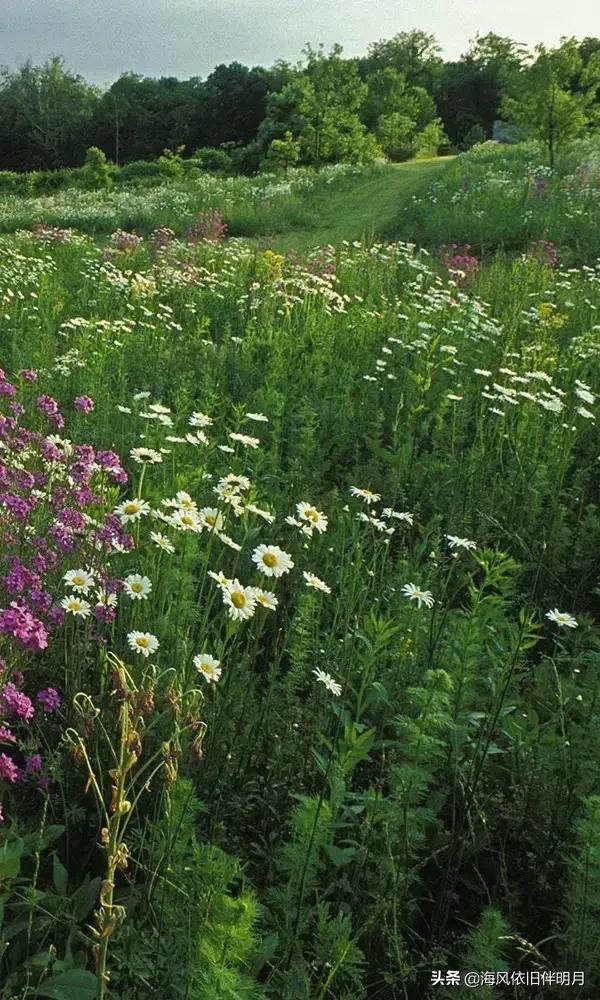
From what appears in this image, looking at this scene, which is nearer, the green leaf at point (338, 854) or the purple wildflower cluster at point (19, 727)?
the purple wildflower cluster at point (19, 727)

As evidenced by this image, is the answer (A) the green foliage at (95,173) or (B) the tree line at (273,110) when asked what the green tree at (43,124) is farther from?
(A) the green foliage at (95,173)

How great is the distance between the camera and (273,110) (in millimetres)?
44531

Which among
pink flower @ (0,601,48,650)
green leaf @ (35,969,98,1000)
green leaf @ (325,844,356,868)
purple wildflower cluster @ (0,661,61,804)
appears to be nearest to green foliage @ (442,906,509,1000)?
green leaf @ (325,844,356,868)

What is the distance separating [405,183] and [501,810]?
2236cm

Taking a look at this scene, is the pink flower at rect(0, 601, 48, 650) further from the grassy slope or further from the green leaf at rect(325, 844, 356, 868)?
the grassy slope

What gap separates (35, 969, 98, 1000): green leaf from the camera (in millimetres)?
1493

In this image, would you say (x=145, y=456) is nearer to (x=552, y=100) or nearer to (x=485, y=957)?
(x=485, y=957)

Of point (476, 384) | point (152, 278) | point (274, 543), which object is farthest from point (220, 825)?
point (152, 278)

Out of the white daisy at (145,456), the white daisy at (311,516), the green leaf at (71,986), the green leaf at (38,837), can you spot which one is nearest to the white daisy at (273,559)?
the white daisy at (311,516)

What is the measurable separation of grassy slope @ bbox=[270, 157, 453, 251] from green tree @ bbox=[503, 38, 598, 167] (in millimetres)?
2835

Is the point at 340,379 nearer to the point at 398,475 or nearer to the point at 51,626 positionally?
the point at 398,475

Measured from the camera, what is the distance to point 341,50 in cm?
3531

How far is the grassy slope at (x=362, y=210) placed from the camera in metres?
15.3

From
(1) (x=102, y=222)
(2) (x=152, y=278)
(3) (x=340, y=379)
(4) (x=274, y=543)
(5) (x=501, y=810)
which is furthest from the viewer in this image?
(1) (x=102, y=222)
